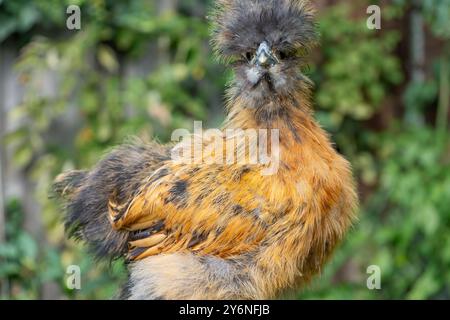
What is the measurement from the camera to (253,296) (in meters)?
2.52

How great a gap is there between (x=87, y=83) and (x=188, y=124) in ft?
2.63

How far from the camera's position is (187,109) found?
5121mm

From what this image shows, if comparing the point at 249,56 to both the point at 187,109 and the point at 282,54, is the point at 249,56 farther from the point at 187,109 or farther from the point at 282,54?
the point at 187,109

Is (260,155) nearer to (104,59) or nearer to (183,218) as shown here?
(183,218)

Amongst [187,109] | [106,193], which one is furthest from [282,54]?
[187,109]

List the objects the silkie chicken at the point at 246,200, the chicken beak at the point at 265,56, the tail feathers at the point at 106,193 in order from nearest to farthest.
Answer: the silkie chicken at the point at 246,200, the chicken beak at the point at 265,56, the tail feathers at the point at 106,193

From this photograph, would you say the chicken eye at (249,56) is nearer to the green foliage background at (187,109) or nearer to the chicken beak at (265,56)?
the chicken beak at (265,56)

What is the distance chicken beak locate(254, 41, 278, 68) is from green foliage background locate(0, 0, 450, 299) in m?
1.99

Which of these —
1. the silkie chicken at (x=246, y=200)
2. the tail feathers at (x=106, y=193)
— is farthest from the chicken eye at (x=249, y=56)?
the tail feathers at (x=106, y=193)

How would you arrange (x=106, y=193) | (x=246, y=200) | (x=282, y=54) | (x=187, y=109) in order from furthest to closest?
(x=187, y=109)
(x=106, y=193)
(x=282, y=54)
(x=246, y=200)

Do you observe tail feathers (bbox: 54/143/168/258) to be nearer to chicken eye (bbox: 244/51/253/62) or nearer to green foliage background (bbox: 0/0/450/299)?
chicken eye (bbox: 244/51/253/62)

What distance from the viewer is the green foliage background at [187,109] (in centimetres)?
479

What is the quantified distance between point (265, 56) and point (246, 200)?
1.83 ft

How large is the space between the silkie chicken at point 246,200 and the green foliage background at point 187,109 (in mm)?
1758
